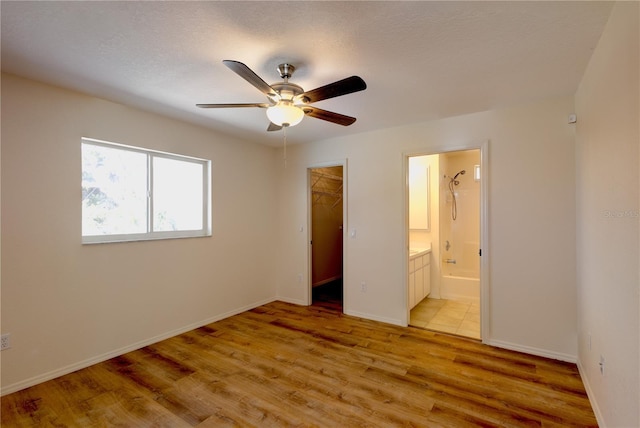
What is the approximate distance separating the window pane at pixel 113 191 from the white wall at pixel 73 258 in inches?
5.5

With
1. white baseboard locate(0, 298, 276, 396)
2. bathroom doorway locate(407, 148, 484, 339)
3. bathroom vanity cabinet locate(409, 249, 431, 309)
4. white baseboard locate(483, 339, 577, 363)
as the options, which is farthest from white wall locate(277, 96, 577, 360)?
white baseboard locate(0, 298, 276, 396)

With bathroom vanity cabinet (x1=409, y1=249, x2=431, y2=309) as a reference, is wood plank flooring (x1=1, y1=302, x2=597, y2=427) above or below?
below

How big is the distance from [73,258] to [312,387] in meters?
2.28

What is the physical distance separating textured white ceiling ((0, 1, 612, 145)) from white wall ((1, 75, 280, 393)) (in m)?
0.31

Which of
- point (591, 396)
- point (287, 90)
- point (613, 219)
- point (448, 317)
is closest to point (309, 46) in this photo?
point (287, 90)

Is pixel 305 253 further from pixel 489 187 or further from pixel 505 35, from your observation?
pixel 505 35

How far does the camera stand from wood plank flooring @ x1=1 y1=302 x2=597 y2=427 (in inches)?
75.1

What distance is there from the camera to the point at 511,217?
2.85m

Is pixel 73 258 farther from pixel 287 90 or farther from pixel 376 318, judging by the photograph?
pixel 376 318

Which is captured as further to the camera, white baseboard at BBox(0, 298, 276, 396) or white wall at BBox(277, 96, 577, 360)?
white wall at BBox(277, 96, 577, 360)

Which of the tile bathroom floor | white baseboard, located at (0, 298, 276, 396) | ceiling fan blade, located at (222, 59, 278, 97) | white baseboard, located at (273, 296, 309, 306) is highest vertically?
ceiling fan blade, located at (222, 59, 278, 97)

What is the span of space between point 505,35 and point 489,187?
1587mm

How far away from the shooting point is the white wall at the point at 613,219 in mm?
1298

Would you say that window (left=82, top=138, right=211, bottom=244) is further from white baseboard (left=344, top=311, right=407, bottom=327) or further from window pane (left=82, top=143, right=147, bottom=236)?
white baseboard (left=344, top=311, right=407, bottom=327)
